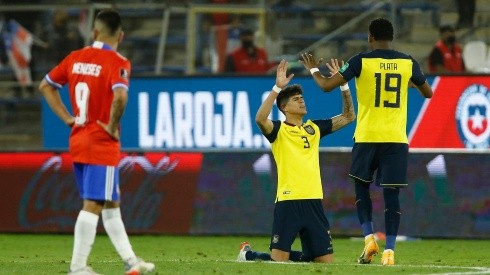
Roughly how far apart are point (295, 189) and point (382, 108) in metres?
1.06

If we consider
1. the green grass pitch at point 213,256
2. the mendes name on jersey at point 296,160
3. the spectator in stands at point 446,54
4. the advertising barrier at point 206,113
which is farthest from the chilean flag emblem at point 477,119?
the mendes name on jersey at point 296,160

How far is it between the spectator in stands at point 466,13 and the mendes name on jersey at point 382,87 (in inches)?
297

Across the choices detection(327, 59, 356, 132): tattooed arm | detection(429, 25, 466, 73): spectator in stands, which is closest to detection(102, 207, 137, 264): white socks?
detection(327, 59, 356, 132): tattooed arm

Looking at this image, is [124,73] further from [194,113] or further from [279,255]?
[194,113]

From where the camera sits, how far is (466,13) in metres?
18.7

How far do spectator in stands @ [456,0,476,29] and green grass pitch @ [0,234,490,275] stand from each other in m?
4.08

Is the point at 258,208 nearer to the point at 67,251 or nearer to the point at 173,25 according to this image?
the point at 67,251

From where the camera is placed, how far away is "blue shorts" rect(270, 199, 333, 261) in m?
11.0

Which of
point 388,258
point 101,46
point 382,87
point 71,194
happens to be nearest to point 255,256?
point 388,258

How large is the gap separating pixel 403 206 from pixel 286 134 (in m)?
5.37

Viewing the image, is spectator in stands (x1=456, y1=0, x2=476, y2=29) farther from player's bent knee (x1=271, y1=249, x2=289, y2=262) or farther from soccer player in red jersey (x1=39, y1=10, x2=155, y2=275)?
soccer player in red jersey (x1=39, y1=10, x2=155, y2=275)

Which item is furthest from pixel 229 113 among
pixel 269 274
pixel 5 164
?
pixel 269 274

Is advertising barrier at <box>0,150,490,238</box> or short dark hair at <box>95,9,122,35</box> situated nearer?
short dark hair at <box>95,9,122,35</box>

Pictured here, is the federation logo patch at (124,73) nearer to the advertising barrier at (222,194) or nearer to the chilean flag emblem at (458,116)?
the advertising barrier at (222,194)
